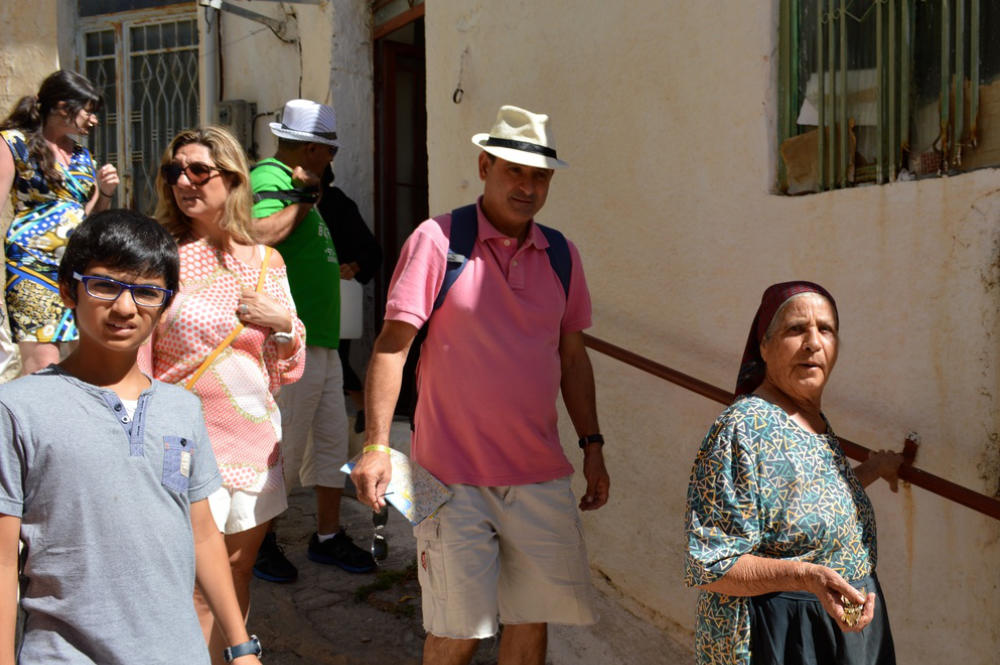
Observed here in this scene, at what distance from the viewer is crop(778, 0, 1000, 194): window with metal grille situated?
265 cm

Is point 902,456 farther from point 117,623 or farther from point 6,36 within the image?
point 6,36

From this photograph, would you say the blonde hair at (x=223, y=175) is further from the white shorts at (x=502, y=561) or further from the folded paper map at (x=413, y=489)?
the white shorts at (x=502, y=561)

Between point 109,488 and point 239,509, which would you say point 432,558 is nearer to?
point 239,509

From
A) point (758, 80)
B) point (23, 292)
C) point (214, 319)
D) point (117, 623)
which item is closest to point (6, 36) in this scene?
point (23, 292)

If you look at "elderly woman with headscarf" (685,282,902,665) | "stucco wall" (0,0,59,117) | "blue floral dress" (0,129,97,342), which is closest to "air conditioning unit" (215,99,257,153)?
"stucco wall" (0,0,59,117)

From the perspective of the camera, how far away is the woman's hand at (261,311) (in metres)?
2.83

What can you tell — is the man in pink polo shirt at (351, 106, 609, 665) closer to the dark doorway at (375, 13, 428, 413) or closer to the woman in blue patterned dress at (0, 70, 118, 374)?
the woman in blue patterned dress at (0, 70, 118, 374)

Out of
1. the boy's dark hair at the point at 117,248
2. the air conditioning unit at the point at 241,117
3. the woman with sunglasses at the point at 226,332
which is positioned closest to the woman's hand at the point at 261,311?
the woman with sunglasses at the point at 226,332

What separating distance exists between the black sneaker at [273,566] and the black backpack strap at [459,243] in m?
1.93

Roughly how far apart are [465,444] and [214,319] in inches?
30.9

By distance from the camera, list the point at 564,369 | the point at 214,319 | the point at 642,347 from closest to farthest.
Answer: the point at 214,319, the point at 564,369, the point at 642,347

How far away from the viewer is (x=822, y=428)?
219cm

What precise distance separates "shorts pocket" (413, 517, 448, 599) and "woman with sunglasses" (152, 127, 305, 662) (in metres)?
0.46

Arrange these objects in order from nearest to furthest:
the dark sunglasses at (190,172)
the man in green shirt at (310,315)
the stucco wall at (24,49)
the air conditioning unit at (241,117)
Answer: the dark sunglasses at (190,172) → the man in green shirt at (310,315) → the stucco wall at (24,49) → the air conditioning unit at (241,117)
